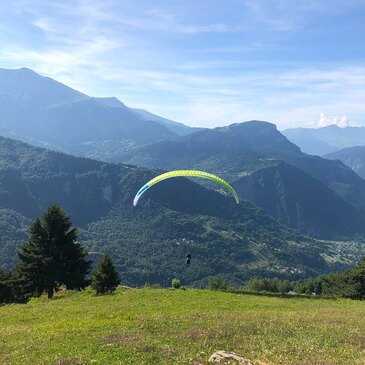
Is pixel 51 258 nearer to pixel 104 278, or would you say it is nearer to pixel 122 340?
pixel 104 278

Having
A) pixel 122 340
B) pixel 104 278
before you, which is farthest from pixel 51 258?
pixel 122 340

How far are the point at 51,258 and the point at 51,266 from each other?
1.08 m

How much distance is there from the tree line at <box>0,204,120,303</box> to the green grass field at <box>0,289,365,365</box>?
10.8 metres

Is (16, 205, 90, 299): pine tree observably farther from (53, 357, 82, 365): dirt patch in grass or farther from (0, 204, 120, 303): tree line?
A: (53, 357, 82, 365): dirt patch in grass

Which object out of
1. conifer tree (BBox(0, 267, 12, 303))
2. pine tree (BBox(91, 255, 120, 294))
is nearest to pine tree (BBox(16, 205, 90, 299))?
conifer tree (BBox(0, 267, 12, 303))

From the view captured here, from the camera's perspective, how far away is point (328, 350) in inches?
858

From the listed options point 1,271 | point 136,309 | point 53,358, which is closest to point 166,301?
point 136,309

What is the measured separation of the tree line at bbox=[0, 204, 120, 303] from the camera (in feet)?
167

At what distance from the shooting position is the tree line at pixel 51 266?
50.8 meters

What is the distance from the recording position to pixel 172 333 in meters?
25.1

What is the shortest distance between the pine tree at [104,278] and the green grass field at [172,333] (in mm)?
9486

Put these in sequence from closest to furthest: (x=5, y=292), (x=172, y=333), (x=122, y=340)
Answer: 1. (x=122, y=340)
2. (x=172, y=333)
3. (x=5, y=292)

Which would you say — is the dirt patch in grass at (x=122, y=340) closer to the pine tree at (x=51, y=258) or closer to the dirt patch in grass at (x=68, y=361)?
the dirt patch in grass at (x=68, y=361)

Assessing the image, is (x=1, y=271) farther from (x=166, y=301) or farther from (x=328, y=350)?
(x=328, y=350)
